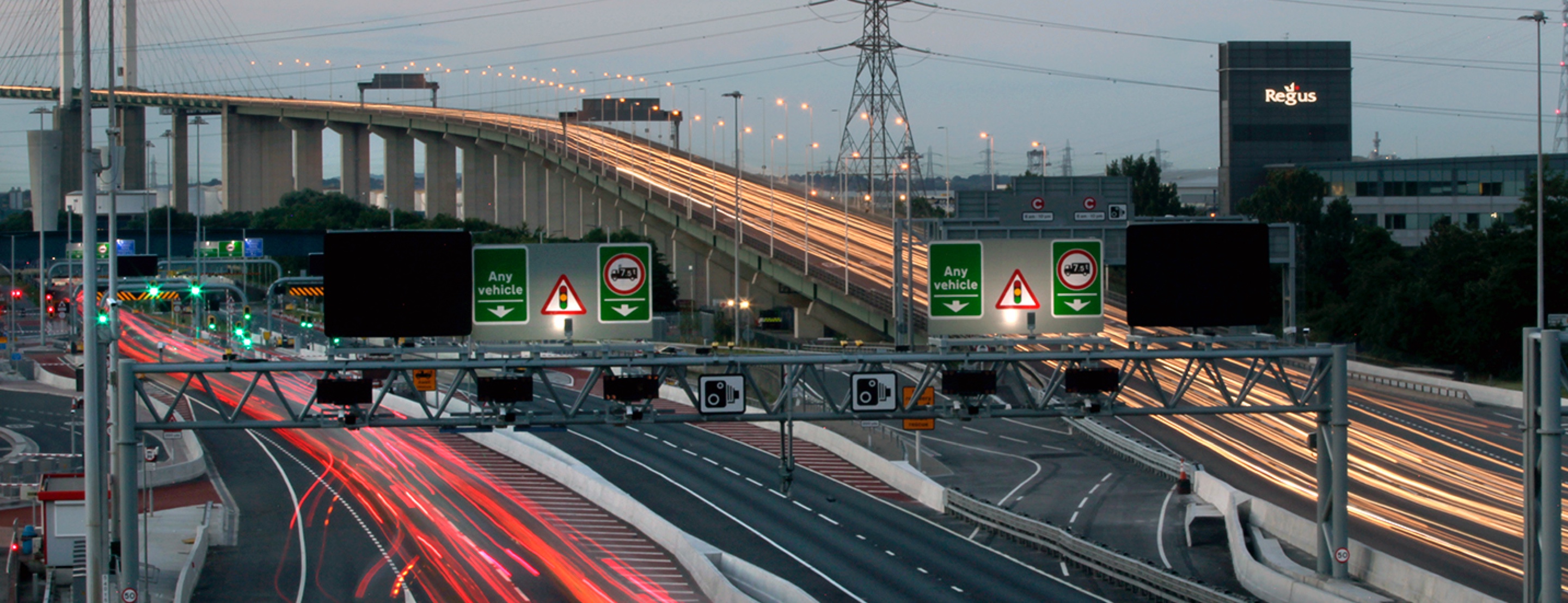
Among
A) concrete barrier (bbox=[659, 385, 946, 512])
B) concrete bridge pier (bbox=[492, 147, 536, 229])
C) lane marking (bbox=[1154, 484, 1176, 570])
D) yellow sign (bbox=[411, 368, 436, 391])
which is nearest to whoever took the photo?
yellow sign (bbox=[411, 368, 436, 391])

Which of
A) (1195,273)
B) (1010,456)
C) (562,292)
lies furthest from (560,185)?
(1195,273)

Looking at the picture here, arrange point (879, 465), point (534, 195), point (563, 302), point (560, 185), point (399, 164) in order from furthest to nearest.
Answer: point (399, 164)
point (534, 195)
point (560, 185)
point (879, 465)
point (563, 302)

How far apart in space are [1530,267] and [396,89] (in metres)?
158

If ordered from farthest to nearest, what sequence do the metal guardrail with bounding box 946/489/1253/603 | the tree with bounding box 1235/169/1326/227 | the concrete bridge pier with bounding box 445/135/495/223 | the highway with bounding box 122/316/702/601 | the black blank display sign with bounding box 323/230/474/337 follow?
the concrete bridge pier with bounding box 445/135/495/223, the tree with bounding box 1235/169/1326/227, the highway with bounding box 122/316/702/601, the metal guardrail with bounding box 946/489/1253/603, the black blank display sign with bounding box 323/230/474/337

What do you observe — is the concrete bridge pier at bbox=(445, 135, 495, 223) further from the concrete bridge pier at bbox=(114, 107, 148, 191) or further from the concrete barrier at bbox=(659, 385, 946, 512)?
the concrete barrier at bbox=(659, 385, 946, 512)

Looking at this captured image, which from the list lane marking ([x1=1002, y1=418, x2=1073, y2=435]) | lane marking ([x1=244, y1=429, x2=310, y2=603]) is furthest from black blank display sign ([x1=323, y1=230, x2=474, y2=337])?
lane marking ([x1=1002, y1=418, x2=1073, y2=435])

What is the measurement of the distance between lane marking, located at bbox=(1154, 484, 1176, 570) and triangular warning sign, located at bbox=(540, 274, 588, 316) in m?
15.6

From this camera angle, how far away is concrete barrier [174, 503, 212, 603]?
1185 inches

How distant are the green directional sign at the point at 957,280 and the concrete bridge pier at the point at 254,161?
143 meters

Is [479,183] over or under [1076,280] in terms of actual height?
over

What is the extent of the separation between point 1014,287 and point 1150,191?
7966 centimetres

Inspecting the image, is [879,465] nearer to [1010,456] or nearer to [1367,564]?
[1010,456]

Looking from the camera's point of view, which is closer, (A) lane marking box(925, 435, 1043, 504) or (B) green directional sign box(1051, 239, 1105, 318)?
(B) green directional sign box(1051, 239, 1105, 318)

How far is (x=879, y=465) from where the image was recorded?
48.4 m
